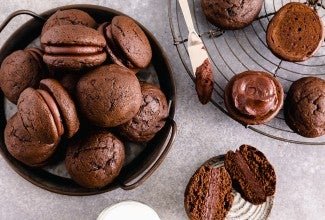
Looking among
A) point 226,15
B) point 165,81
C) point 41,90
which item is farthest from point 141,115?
point 226,15

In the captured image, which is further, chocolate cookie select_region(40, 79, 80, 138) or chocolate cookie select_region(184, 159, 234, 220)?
chocolate cookie select_region(184, 159, 234, 220)

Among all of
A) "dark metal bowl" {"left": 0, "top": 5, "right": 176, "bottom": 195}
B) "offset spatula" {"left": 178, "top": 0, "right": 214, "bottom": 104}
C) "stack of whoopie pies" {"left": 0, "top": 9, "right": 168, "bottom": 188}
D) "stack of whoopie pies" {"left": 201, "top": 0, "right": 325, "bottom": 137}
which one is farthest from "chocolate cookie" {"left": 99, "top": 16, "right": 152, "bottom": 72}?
"stack of whoopie pies" {"left": 201, "top": 0, "right": 325, "bottom": 137}

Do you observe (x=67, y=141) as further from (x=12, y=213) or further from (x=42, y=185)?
(x=12, y=213)

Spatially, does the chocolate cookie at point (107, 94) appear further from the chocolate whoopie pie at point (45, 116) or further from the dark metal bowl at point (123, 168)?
the dark metal bowl at point (123, 168)

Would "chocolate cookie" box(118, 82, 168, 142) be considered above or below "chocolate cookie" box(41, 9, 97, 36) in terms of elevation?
below

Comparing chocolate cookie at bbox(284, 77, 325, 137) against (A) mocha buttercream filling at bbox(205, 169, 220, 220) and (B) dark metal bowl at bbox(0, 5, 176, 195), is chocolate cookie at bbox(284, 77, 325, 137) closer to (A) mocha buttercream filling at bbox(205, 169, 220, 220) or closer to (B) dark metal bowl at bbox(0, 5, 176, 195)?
(A) mocha buttercream filling at bbox(205, 169, 220, 220)

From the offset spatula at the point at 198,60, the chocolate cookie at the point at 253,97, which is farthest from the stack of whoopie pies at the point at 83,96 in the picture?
the chocolate cookie at the point at 253,97

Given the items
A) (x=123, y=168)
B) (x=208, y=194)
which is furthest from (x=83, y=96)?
(x=208, y=194)
